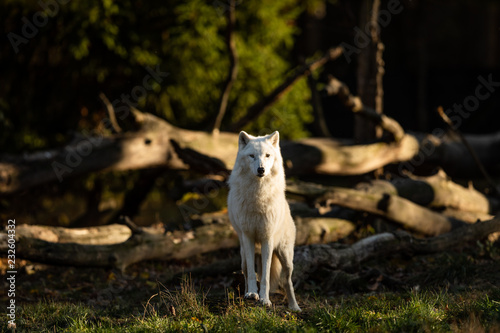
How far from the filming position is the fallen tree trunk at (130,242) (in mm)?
7711

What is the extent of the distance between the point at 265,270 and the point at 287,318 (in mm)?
674

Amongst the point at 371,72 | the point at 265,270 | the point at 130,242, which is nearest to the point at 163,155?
the point at 130,242

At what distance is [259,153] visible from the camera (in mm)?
5711

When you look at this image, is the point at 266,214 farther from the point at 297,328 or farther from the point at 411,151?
the point at 411,151

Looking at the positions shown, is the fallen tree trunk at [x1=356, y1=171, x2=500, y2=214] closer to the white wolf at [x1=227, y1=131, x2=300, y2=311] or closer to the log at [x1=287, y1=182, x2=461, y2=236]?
the log at [x1=287, y1=182, x2=461, y2=236]

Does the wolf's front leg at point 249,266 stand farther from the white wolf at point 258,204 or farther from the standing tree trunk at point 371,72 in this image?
the standing tree trunk at point 371,72

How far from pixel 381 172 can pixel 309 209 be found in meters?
2.47

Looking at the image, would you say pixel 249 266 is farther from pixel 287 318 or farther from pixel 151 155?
pixel 151 155

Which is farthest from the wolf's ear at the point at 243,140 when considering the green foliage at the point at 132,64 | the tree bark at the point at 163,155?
the green foliage at the point at 132,64

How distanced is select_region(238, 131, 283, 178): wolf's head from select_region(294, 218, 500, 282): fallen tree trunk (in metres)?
2.15

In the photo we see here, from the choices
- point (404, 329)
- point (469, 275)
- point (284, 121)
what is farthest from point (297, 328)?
point (284, 121)

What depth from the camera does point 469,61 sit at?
81.7 ft

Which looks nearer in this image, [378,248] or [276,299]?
[276,299]

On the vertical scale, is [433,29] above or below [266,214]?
above
